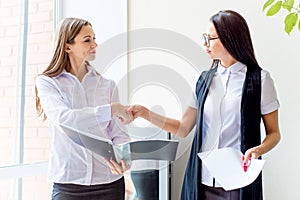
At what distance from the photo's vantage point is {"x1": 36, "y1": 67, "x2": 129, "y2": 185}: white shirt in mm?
1323

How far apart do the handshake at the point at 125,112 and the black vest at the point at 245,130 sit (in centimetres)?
26

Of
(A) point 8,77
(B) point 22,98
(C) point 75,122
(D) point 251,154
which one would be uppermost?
(A) point 8,77

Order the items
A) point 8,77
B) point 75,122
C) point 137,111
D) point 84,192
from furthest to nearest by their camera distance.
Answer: point 8,77 → point 137,111 → point 84,192 → point 75,122

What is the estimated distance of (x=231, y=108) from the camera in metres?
1.46

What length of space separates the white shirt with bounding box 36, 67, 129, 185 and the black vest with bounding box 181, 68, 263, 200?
30 cm

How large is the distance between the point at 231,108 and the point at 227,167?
0.23 m

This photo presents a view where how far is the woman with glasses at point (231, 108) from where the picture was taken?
4.72ft

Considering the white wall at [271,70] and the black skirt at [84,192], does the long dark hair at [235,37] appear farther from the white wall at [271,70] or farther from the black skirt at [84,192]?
the black skirt at [84,192]

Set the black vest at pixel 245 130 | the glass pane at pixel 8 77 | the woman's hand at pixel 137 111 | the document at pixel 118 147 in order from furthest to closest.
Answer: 1. the glass pane at pixel 8 77
2. the woman's hand at pixel 137 111
3. the black vest at pixel 245 130
4. the document at pixel 118 147

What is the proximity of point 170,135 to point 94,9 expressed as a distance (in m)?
1.07

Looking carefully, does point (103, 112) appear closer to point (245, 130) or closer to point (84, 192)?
point (84, 192)

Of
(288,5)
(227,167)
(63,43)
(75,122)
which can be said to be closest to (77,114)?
(75,122)

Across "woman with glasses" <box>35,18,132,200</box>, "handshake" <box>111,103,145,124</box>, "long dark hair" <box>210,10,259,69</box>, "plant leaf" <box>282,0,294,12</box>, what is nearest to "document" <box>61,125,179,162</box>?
"woman with glasses" <box>35,18,132,200</box>

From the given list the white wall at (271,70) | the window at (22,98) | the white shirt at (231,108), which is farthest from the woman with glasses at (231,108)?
the window at (22,98)
